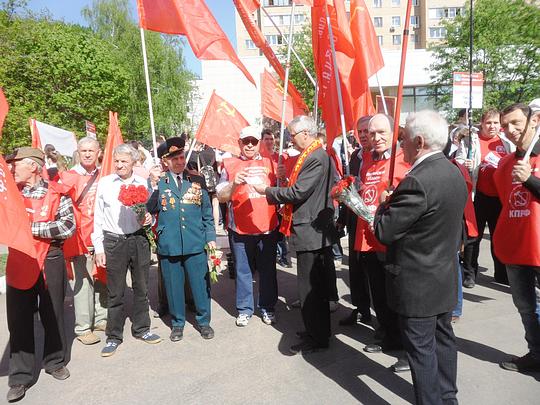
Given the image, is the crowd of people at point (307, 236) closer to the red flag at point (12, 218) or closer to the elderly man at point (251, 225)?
the elderly man at point (251, 225)

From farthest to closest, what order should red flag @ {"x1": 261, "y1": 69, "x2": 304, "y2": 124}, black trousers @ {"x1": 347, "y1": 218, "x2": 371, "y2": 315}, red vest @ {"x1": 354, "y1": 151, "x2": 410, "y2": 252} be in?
red flag @ {"x1": 261, "y1": 69, "x2": 304, "y2": 124} → black trousers @ {"x1": 347, "y1": 218, "x2": 371, "y2": 315} → red vest @ {"x1": 354, "y1": 151, "x2": 410, "y2": 252}

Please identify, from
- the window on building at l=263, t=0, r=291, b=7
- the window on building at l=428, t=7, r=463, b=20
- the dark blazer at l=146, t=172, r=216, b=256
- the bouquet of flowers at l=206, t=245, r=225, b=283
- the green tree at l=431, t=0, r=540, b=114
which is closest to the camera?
the dark blazer at l=146, t=172, r=216, b=256

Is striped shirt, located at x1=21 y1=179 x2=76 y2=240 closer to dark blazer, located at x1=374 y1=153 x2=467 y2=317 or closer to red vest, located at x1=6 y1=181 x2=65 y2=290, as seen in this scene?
red vest, located at x1=6 y1=181 x2=65 y2=290

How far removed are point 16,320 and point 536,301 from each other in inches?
169

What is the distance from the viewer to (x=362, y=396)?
3402 mm

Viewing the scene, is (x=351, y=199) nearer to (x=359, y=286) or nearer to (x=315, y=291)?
(x=315, y=291)

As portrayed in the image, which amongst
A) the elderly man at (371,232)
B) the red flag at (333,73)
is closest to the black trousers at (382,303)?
the elderly man at (371,232)

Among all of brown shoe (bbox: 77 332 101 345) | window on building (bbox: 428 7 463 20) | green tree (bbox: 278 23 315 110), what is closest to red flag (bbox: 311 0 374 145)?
brown shoe (bbox: 77 332 101 345)

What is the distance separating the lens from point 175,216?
4.57m

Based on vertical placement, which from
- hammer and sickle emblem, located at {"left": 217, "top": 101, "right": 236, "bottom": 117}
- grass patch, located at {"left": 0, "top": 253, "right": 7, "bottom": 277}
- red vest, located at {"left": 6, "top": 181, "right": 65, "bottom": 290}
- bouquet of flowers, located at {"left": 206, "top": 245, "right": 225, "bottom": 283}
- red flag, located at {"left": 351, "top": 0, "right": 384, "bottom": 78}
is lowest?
grass patch, located at {"left": 0, "top": 253, "right": 7, "bottom": 277}

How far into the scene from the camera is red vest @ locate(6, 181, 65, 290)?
12.0 ft

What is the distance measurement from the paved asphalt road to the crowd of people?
146 mm

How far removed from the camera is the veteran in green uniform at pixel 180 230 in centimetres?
458

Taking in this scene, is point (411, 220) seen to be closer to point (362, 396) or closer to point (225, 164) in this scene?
point (362, 396)
